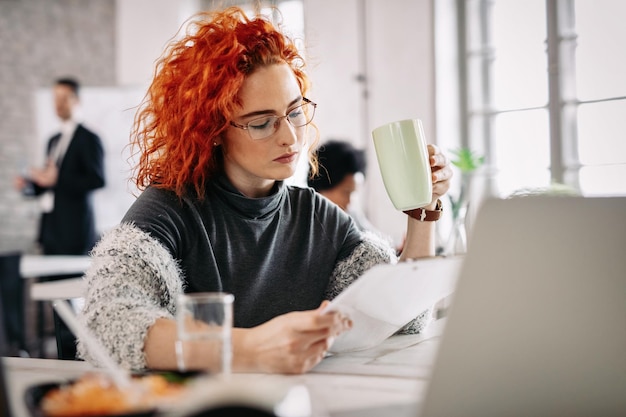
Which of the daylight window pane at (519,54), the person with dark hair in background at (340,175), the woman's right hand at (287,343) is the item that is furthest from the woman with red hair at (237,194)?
the daylight window pane at (519,54)

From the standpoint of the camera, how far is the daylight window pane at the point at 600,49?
3.93 meters

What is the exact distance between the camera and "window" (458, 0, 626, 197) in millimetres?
4008

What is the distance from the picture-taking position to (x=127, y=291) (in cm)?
115

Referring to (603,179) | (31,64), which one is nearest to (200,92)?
(603,179)

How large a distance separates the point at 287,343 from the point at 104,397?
0.40 meters

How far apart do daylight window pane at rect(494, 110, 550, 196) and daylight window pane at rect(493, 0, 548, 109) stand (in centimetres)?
9

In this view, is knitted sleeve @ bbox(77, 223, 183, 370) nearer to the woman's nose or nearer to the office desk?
the office desk

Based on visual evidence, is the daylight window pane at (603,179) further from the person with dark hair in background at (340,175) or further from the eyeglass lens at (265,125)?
the eyeglass lens at (265,125)

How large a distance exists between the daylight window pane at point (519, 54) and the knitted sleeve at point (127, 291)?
345 centimetres

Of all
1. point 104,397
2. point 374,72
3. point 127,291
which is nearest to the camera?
point 104,397

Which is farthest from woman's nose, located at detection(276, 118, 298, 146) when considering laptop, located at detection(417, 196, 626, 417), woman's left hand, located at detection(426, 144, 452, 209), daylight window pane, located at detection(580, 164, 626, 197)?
daylight window pane, located at detection(580, 164, 626, 197)

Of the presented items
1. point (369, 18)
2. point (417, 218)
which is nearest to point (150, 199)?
point (417, 218)

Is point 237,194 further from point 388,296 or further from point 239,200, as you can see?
point 388,296

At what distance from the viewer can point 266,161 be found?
144cm
